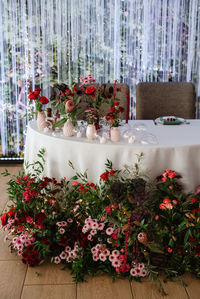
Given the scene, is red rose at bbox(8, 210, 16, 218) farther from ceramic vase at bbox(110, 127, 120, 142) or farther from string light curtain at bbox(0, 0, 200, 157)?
string light curtain at bbox(0, 0, 200, 157)

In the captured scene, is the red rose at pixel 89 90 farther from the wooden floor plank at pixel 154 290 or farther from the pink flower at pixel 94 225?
the wooden floor plank at pixel 154 290

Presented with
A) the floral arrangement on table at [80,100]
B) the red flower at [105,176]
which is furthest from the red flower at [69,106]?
the red flower at [105,176]

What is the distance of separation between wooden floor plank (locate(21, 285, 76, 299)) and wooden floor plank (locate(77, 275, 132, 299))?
0.15 ft

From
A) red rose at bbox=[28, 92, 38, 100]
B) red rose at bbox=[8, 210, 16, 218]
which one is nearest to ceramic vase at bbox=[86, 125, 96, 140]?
red rose at bbox=[28, 92, 38, 100]

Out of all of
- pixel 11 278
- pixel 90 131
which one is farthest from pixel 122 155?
pixel 11 278

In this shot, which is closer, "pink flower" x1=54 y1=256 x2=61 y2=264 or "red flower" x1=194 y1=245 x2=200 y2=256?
"red flower" x1=194 y1=245 x2=200 y2=256

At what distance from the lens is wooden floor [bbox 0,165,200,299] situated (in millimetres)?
2010

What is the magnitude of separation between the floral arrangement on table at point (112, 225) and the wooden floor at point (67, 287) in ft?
0.17

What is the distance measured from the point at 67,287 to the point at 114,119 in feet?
3.15

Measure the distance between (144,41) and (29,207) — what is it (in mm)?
2082

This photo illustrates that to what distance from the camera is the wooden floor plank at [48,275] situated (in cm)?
212

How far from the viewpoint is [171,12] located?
357 centimetres

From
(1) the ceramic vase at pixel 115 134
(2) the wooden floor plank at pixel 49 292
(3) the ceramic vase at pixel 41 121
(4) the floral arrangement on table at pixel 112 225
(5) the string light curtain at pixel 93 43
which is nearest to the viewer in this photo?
(2) the wooden floor plank at pixel 49 292

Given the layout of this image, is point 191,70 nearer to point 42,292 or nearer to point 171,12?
point 171,12
